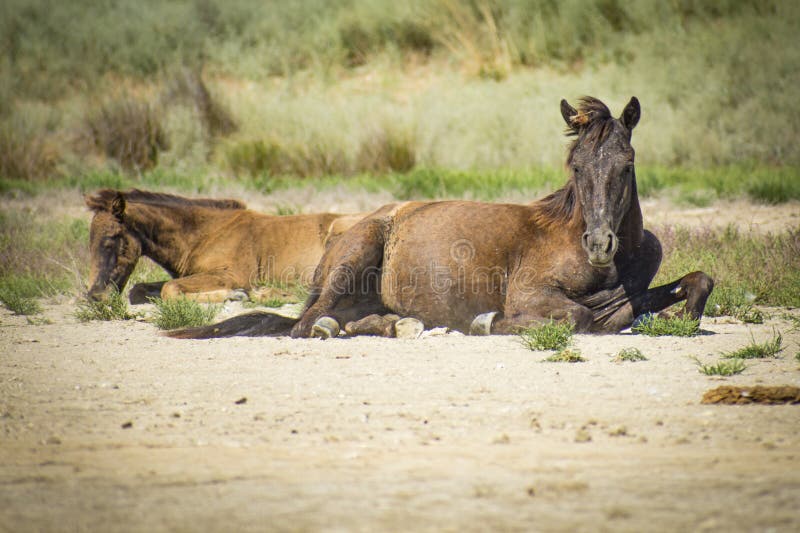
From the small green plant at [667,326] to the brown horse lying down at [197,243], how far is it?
147 inches

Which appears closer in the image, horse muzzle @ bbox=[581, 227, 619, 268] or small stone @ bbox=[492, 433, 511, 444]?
small stone @ bbox=[492, 433, 511, 444]

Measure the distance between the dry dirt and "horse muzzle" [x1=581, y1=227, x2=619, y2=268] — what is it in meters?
0.65

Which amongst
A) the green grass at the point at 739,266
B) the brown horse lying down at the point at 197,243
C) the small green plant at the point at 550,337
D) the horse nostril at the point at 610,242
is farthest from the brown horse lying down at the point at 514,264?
the brown horse lying down at the point at 197,243

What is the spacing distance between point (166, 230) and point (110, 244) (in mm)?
887

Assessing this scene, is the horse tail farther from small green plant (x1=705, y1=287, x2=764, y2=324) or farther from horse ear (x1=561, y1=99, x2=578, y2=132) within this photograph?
small green plant (x1=705, y1=287, x2=764, y2=324)

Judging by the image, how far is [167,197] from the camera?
38.4ft

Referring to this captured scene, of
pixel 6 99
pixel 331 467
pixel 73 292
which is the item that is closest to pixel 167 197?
pixel 73 292

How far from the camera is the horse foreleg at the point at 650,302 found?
727 centimetres

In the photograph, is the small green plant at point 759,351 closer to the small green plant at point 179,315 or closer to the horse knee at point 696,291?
the horse knee at point 696,291

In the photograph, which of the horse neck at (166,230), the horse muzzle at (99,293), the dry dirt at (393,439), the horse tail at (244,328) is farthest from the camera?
the horse neck at (166,230)

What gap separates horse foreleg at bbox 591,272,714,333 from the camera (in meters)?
7.27

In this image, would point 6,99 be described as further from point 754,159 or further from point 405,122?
point 754,159

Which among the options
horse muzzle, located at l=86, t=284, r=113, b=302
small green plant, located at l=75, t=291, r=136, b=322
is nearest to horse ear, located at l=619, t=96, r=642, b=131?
small green plant, located at l=75, t=291, r=136, b=322

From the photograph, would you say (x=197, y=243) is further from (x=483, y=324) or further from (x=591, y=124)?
(x=591, y=124)
